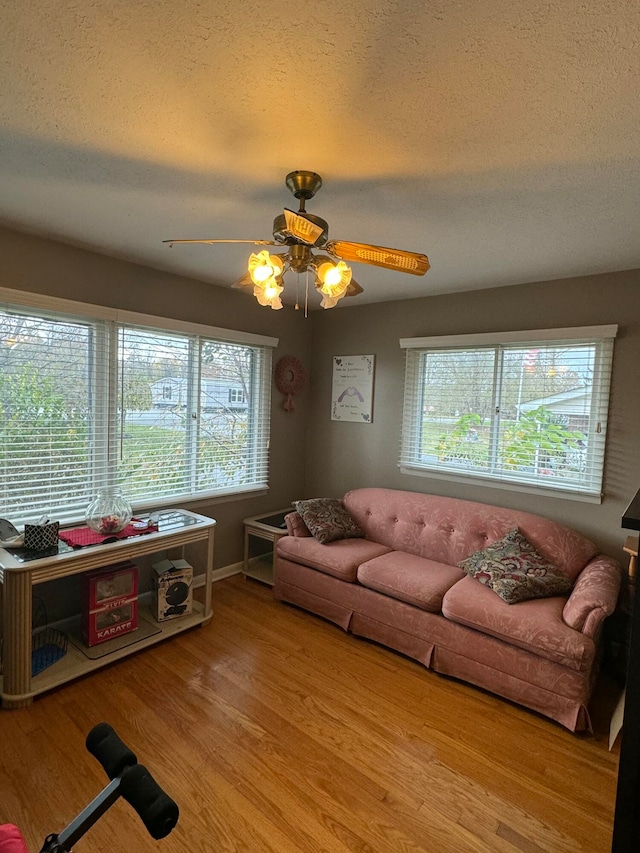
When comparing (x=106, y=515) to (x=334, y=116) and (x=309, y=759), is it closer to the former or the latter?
(x=309, y=759)

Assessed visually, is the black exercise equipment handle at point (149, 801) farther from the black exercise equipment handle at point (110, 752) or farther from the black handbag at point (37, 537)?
the black handbag at point (37, 537)

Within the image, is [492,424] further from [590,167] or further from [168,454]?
[168,454]

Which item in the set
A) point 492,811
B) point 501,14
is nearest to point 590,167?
point 501,14

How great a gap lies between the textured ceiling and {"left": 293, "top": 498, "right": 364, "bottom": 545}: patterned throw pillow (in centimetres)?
208

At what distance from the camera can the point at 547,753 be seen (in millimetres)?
2020

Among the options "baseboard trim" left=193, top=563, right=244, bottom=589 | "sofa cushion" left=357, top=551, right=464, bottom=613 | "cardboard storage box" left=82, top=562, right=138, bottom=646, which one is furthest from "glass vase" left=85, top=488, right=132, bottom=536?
"sofa cushion" left=357, top=551, right=464, bottom=613

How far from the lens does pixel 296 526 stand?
348 cm

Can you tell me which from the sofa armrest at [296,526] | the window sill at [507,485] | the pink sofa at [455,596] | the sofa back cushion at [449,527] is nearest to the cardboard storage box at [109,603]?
the pink sofa at [455,596]

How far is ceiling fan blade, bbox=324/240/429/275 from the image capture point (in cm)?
174

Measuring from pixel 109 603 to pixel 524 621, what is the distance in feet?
7.86

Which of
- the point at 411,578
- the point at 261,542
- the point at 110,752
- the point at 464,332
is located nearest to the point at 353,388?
the point at 464,332

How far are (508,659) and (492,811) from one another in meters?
0.75

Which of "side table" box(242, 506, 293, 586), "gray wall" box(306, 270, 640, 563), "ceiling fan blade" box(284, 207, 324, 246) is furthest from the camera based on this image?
"side table" box(242, 506, 293, 586)

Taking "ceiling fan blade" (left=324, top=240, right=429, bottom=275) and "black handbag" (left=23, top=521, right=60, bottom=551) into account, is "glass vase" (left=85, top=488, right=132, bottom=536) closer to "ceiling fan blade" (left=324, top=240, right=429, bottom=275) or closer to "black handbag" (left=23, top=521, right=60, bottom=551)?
"black handbag" (left=23, top=521, right=60, bottom=551)
